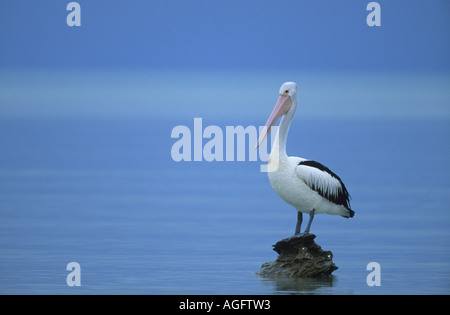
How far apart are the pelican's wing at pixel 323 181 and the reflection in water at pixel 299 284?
1.06m

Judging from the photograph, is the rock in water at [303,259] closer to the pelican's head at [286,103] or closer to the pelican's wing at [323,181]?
the pelican's wing at [323,181]

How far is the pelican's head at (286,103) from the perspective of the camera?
10156mm

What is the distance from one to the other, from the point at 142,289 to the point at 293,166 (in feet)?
7.71

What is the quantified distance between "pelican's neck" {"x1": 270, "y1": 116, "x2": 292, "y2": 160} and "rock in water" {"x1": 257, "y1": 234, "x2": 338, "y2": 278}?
1.03 meters

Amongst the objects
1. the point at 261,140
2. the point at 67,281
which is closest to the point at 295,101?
the point at 261,140

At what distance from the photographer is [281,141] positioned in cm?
988

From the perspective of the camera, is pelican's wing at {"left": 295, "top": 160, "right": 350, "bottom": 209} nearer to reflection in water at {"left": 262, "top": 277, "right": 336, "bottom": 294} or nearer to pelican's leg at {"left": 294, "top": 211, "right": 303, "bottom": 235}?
pelican's leg at {"left": 294, "top": 211, "right": 303, "bottom": 235}

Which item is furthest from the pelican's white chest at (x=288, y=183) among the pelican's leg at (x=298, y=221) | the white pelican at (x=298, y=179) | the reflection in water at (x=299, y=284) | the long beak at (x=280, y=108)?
the reflection in water at (x=299, y=284)

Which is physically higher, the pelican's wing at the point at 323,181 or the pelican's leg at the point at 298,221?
the pelican's wing at the point at 323,181

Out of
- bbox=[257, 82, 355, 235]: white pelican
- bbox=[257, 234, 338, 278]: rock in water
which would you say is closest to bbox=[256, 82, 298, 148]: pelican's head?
bbox=[257, 82, 355, 235]: white pelican

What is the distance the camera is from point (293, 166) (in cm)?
976

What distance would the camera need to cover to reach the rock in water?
9.37 meters

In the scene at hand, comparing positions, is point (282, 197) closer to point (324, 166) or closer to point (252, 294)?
point (324, 166)
